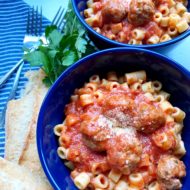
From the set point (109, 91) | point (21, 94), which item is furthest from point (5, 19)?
point (109, 91)

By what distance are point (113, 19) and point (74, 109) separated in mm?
586

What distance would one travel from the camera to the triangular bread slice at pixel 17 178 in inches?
107

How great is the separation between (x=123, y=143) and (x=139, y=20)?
2.54 ft

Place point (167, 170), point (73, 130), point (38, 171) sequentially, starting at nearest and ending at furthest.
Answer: point (167, 170)
point (73, 130)
point (38, 171)

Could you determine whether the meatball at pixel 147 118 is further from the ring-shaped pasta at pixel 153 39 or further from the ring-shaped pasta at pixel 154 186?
the ring-shaped pasta at pixel 153 39

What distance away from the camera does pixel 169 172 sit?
2.44 metres

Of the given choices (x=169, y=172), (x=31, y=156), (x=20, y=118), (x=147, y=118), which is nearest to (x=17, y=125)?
(x=20, y=118)

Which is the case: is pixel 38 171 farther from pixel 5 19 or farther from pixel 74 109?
pixel 5 19

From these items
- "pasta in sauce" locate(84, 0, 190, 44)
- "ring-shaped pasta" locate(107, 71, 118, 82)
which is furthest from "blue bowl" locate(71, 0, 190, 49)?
"ring-shaped pasta" locate(107, 71, 118, 82)

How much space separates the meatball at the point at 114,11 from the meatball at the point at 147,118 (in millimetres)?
600

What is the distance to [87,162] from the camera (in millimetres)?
2510

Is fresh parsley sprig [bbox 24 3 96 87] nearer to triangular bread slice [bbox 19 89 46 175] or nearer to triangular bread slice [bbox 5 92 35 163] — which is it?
triangular bread slice [bbox 5 92 35 163]

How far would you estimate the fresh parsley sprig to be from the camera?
2846mm

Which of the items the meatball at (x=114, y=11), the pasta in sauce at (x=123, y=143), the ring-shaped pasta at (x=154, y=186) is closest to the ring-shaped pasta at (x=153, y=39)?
the meatball at (x=114, y=11)
